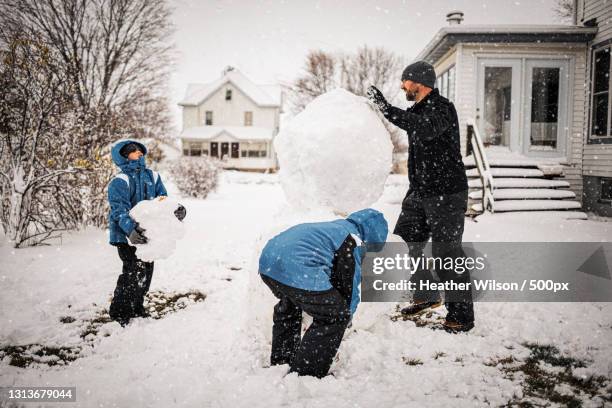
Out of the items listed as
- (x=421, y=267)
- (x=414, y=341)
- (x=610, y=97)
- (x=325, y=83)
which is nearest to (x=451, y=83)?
(x=610, y=97)

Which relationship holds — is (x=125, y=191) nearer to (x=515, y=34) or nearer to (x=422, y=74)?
(x=422, y=74)

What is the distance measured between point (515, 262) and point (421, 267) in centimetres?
251

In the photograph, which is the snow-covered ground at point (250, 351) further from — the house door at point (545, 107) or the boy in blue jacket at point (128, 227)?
the house door at point (545, 107)

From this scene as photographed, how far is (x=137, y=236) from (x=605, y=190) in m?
11.4

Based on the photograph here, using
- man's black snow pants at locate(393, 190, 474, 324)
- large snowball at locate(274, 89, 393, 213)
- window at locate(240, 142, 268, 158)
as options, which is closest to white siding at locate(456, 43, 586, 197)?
man's black snow pants at locate(393, 190, 474, 324)

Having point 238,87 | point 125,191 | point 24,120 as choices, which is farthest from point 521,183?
point 238,87

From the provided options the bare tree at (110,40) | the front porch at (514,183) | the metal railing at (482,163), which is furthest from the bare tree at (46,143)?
the metal railing at (482,163)

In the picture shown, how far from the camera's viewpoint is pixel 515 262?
5.26m

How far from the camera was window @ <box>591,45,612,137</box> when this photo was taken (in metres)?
9.89

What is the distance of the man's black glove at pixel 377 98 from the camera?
286 cm

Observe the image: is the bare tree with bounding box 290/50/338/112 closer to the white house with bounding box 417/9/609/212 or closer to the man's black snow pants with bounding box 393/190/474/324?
the white house with bounding box 417/9/609/212

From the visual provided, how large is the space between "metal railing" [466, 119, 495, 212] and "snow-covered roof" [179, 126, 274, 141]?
25.6 meters

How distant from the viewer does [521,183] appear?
915cm

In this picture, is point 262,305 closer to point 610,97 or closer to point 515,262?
point 515,262
